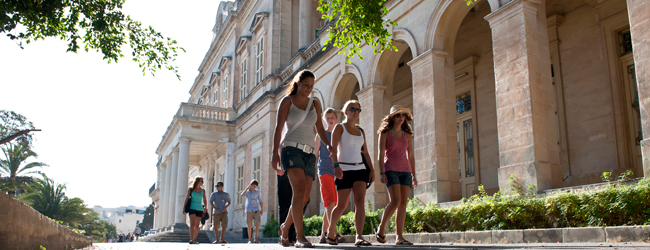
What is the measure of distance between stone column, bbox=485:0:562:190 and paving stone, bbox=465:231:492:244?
1.24m

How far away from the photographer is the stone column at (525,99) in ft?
25.1

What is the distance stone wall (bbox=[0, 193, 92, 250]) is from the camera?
3.79m

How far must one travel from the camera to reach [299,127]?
5074mm

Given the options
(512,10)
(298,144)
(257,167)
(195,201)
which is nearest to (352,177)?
(298,144)

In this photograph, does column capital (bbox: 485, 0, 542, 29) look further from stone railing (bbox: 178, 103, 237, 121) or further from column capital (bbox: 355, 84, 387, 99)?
stone railing (bbox: 178, 103, 237, 121)

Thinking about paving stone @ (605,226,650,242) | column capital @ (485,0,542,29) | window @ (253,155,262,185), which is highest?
column capital @ (485,0,542,29)

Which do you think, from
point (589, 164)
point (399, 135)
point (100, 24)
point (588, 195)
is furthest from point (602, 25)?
point (100, 24)

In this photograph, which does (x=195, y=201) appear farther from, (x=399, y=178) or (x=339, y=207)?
(x=399, y=178)

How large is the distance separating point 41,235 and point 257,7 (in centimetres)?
1917

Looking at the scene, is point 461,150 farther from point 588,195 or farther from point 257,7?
point 257,7

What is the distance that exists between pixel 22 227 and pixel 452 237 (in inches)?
212

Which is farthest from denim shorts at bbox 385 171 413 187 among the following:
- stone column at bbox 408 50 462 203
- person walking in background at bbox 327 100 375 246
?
stone column at bbox 408 50 462 203

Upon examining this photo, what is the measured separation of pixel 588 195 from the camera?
595cm

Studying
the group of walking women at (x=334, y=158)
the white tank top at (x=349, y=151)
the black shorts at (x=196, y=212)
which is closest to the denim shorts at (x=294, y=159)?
the group of walking women at (x=334, y=158)
